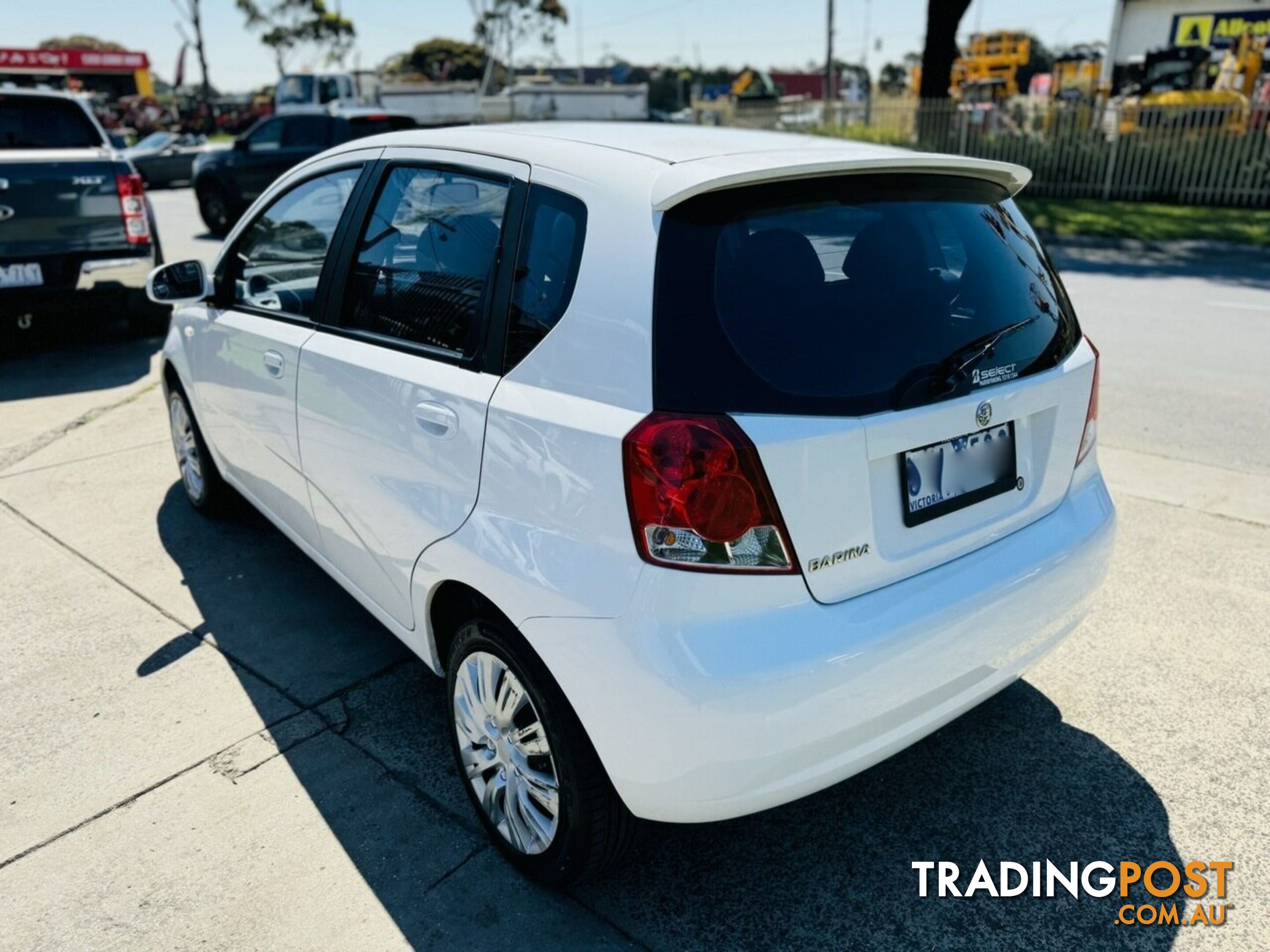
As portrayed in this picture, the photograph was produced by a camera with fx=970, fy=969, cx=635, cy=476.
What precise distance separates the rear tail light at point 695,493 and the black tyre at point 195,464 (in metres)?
3.10

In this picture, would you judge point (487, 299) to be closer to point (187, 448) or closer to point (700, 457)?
point (700, 457)

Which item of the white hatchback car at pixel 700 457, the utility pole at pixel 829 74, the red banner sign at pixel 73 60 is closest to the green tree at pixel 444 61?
the red banner sign at pixel 73 60

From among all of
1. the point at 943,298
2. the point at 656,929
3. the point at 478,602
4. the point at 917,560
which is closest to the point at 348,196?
the point at 478,602

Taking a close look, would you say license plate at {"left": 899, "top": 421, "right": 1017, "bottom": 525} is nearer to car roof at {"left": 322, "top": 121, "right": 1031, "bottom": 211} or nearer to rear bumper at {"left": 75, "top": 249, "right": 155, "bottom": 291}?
car roof at {"left": 322, "top": 121, "right": 1031, "bottom": 211}

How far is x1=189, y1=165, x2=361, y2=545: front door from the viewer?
10.9 feet

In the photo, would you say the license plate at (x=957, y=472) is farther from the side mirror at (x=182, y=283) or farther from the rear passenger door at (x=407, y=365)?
the side mirror at (x=182, y=283)

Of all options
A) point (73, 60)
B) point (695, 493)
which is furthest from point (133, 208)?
point (73, 60)

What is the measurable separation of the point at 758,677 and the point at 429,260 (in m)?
1.53

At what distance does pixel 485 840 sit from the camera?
2.63 m

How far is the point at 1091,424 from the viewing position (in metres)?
2.80

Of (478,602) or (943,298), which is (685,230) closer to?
(943,298)

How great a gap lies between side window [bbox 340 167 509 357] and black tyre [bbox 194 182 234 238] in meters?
13.2

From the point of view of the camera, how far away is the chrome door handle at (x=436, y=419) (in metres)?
2.44

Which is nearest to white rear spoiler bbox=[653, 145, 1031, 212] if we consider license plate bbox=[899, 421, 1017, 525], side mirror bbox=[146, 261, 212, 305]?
license plate bbox=[899, 421, 1017, 525]
